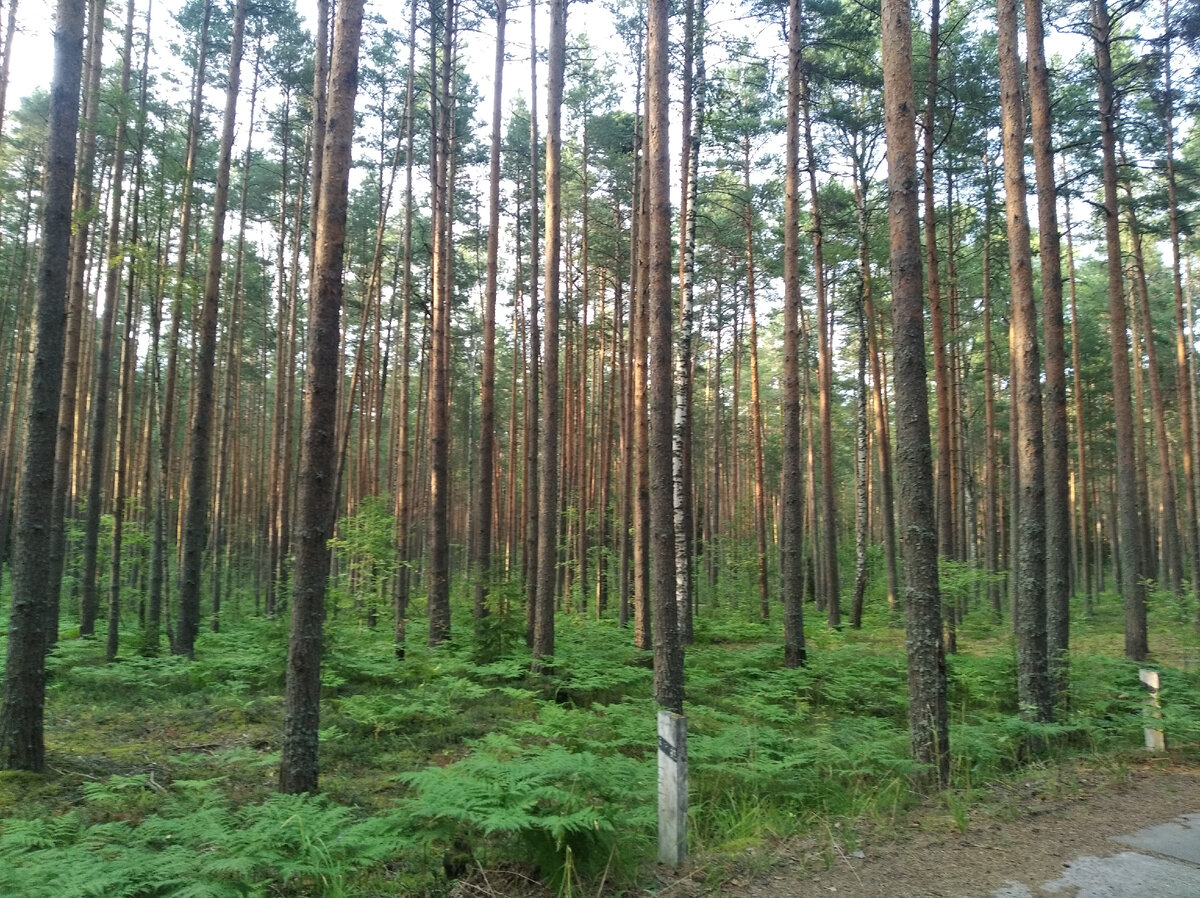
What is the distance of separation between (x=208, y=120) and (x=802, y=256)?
16158mm

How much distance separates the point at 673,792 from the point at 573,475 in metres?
19.0

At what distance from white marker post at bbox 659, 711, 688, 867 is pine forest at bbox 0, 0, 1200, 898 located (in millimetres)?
45

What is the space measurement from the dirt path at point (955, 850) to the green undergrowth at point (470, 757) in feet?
0.68

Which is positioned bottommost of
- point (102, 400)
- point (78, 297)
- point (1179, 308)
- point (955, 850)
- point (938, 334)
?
point (955, 850)

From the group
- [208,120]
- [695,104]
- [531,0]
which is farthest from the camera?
[208,120]

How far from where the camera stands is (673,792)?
14.0 ft

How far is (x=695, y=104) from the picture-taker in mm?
15328

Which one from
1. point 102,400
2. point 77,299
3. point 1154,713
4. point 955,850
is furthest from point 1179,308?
point 77,299

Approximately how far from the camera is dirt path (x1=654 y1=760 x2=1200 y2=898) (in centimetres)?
399

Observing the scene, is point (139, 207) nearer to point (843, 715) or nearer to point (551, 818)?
point (551, 818)

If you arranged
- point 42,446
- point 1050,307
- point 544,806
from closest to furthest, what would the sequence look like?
point 544,806
point 42,446
point 1050,307

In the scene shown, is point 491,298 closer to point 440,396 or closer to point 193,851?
point 440,396

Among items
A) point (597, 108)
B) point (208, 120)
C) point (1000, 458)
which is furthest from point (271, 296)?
point (1000, 458)

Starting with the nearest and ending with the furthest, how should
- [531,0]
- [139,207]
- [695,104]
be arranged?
[139,207] → [531,0] → [695,104]
